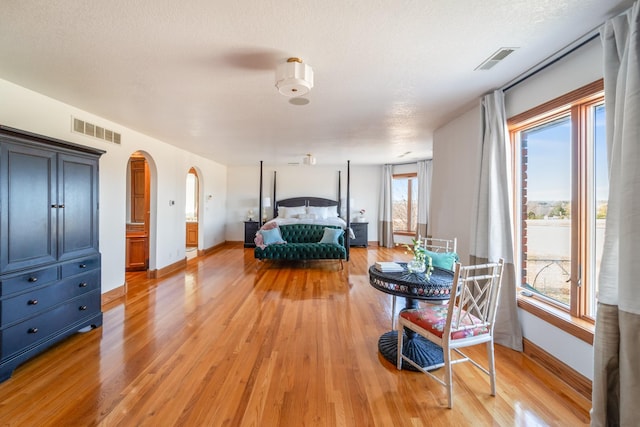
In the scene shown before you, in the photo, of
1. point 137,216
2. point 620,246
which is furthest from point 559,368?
point 137,216

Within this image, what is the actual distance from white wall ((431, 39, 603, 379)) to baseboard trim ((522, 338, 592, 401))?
34mm

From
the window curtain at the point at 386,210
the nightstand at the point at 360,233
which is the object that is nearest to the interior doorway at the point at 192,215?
the nightstand at the point at 360,233

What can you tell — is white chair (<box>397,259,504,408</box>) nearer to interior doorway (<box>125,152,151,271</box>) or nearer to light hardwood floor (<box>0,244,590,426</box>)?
light hardwood floor (<box>0,244,590,426</box>)

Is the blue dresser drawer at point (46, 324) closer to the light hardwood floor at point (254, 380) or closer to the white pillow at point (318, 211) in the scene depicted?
the light hardwood floor at point (254, 380)

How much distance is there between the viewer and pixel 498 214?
101 inches

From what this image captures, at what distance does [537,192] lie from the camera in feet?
8.12

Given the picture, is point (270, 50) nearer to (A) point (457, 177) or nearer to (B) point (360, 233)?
(A) point (457, 177)

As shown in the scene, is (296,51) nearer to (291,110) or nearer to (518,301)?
(291,110)

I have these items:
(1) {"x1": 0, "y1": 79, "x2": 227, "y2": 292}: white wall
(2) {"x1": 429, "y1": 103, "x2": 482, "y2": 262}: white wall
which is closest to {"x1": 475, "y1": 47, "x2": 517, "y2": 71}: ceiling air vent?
(2) {"x1": 429, "y1": 103, "x2": 482, "y2": 262}: white wall

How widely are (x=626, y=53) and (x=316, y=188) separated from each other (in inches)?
272

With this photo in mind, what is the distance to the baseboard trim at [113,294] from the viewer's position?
3.45 metres

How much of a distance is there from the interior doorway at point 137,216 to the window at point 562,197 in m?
5.27

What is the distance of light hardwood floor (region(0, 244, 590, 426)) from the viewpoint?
1.63 metres

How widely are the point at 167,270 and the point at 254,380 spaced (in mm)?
3717
